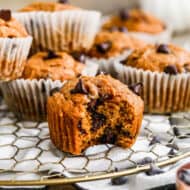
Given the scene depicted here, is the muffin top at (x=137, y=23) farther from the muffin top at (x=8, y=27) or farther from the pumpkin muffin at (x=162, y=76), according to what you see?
the muffin top at (x=8, y=27)

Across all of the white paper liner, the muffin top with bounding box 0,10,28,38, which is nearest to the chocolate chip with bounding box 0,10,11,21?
the muffin top with bounding box 0,10,28,38

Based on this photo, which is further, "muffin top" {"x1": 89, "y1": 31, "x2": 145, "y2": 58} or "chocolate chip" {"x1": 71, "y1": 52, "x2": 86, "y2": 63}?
"muffin top" {"x1": 89, "y1": 31, "x2": 145, "y2": 58}

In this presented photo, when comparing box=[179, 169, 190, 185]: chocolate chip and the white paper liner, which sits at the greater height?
box=[179, 169, 190, 185]: chocolate chip

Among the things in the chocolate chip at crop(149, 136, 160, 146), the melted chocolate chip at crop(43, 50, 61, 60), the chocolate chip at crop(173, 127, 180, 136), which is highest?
the melted chocolate chip at crop(43, 50, 61, 60)

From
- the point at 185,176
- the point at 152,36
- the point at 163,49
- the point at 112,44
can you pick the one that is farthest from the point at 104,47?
the point at 185,176

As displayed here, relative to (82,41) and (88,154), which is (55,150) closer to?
(88,154)

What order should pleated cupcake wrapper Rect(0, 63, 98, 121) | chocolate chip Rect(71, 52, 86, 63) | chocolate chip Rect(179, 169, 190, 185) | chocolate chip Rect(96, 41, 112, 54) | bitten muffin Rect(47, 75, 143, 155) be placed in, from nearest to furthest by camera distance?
chocolate chip Rect(179, 169, 190, 185), bitten muffin Rect(47, 75, 143, 155), pleated cupcake wrapper Rect(0, 63, 98, 121), chocolate chip Rect(71, 52, 86, 63), chocolate chip Rect(96, 41, 112, 54)

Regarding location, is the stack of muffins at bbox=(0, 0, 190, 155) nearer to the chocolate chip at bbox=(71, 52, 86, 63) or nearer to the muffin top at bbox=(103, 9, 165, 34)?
the chocolate chip at bbox=(71, 52, 86, 63)
